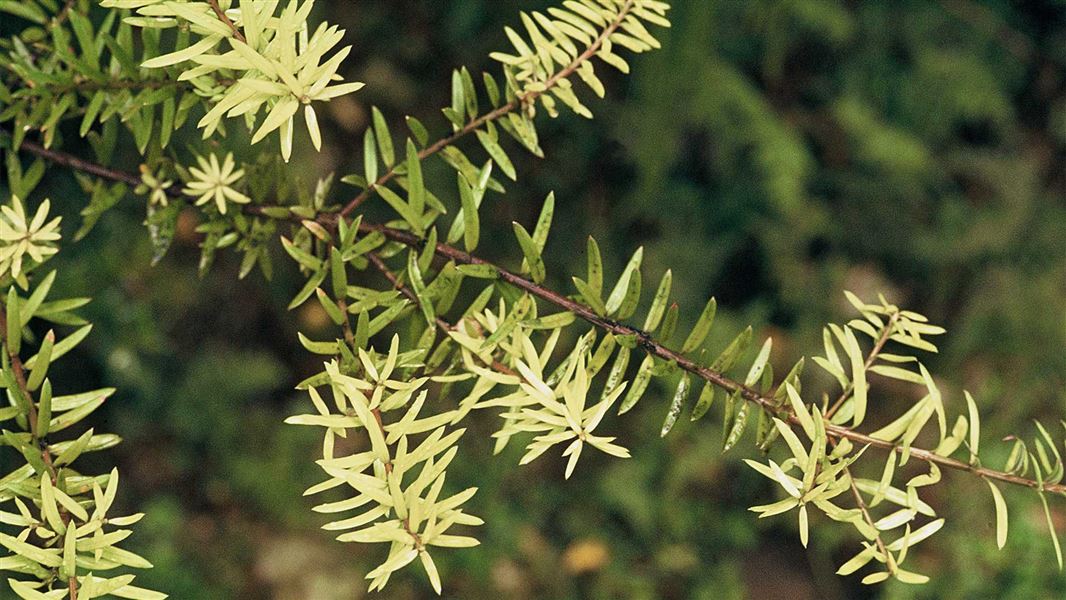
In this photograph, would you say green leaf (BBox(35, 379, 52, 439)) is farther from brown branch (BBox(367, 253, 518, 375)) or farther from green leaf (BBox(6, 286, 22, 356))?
brown branch (BBox(367, 253, 518, 375))

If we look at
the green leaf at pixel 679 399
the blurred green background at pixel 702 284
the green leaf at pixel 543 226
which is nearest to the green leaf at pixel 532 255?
the green leaf at pixel 543 226

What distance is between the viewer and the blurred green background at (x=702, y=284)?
1.78 metres

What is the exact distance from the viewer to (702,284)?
208 centimetres

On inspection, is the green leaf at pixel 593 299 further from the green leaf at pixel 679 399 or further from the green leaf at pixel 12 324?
the green leaf at pixel 12 324

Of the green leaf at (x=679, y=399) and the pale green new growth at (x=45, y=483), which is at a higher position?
the green leaf at (x=679, y=399)

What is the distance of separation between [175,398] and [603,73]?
1074 millimetres

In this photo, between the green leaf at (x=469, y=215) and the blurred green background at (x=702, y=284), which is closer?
the green leaf at (x=469, y=215)

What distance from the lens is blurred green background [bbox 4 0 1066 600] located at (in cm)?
178

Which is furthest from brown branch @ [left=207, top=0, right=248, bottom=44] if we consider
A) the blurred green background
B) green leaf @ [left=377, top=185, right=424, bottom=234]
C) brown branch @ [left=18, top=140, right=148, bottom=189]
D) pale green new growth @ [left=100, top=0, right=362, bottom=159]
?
the blurred green background

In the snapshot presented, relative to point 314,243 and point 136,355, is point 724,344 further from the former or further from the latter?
point 314,243

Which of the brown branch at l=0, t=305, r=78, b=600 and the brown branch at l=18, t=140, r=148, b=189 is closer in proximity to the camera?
the brown branch at l=0, t=305, r=78, b=600

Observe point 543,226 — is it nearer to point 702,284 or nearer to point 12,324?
point 12,324

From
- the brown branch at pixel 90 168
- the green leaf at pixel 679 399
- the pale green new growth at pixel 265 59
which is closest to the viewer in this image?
the pale green new growth at pixel 265 59

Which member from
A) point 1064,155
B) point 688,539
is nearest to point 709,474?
point 688,539
